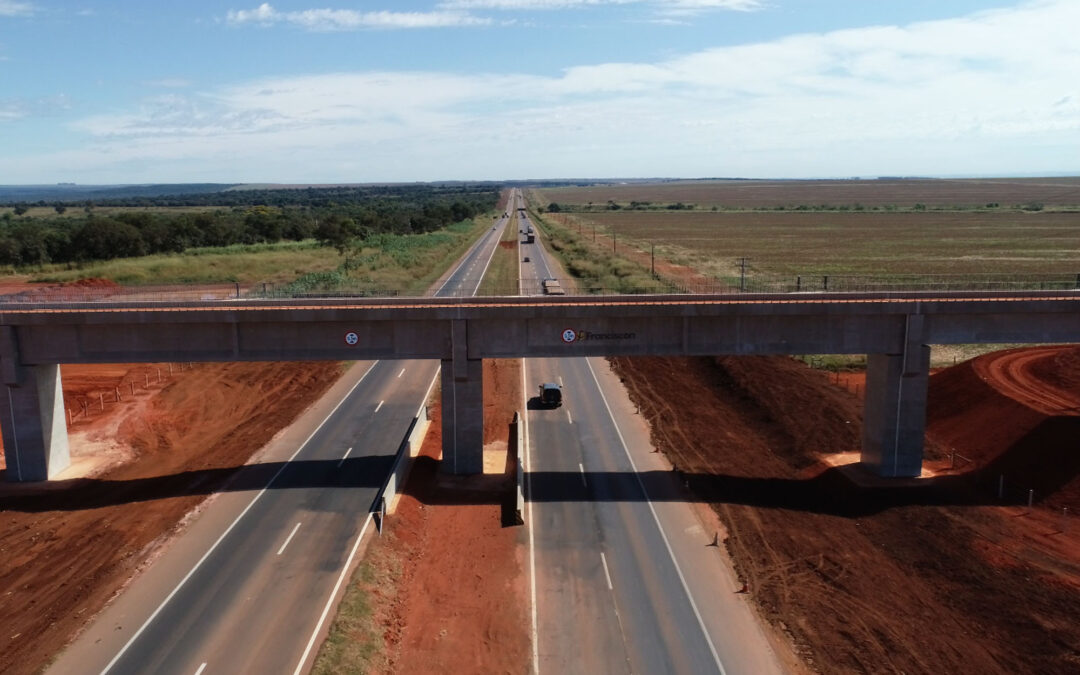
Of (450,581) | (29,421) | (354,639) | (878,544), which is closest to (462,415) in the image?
(450,581)

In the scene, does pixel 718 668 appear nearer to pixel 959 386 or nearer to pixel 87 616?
pixel 87 616

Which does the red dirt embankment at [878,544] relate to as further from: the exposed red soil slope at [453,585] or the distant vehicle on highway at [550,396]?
the exposed red soil slope at [453,585]

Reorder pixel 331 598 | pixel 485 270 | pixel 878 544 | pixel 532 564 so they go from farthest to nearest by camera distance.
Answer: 1. pixel 485 270
2. pixel 878 544
3. pixel 532 564
4. pixel 331 598

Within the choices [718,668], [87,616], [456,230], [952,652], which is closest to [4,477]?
[87,616]

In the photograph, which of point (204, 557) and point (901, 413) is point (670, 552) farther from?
point (204, 557)

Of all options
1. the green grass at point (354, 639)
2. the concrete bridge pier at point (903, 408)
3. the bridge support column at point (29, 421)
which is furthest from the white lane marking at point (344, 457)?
the concrete bridge pier at point (903, 408)

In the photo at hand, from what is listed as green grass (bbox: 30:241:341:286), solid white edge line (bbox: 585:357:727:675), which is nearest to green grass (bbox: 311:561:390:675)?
solid white edge line (bbox: 585:357:727:675)
